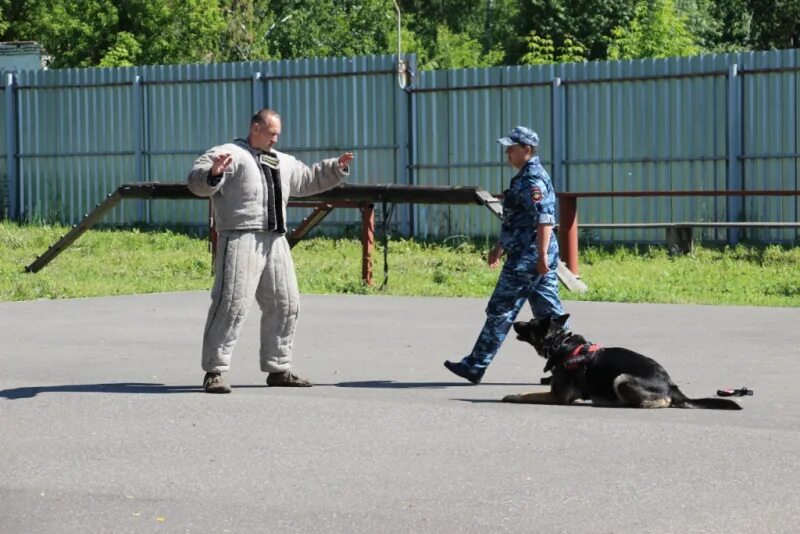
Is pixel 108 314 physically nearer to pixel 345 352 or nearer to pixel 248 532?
pixel 345 352

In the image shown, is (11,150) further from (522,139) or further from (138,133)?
(522,139)

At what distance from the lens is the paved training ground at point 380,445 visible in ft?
21.4

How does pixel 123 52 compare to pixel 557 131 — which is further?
pixel 123 52

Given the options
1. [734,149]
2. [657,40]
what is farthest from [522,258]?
[657,40]

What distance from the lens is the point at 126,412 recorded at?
30.7 ft

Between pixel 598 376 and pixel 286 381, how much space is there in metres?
2.21

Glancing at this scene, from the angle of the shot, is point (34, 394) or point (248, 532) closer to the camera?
point (248, 532)

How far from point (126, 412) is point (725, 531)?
4335 mm

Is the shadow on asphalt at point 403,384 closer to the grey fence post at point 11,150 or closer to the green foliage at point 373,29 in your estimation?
the grey fence post at point 11,150

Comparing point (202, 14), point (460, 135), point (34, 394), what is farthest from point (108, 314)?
point (202, 14)

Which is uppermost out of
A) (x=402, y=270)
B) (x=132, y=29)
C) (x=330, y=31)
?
(x=330, y=31)

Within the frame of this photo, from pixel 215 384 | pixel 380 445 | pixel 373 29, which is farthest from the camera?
pixel 373 29

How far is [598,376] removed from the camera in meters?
9.34

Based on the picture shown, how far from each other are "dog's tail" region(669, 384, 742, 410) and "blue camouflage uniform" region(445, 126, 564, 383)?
123cm
